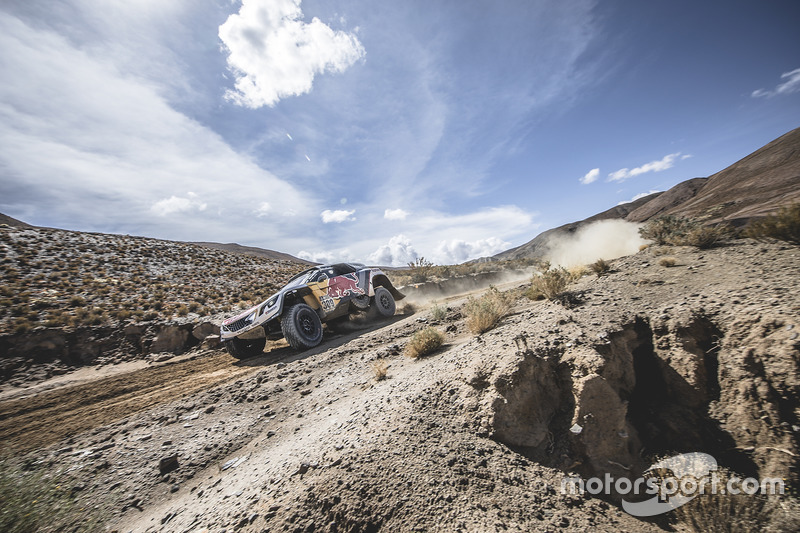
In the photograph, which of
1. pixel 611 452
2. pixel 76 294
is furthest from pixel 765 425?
pixel 76 294

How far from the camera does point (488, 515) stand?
191 cm

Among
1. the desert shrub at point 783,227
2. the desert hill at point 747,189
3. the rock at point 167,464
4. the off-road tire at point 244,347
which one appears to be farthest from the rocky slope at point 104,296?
the desert hill at point 747,189

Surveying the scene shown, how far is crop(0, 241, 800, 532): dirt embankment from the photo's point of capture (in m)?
2.07

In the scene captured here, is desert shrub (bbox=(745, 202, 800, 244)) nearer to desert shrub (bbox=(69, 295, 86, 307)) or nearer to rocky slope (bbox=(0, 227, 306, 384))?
rocky slope (bbox=(0, 227, 306, 384))

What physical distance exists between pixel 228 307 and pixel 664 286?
1594cm

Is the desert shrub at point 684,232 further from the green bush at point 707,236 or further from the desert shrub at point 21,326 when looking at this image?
the desert shrub at point 21,326

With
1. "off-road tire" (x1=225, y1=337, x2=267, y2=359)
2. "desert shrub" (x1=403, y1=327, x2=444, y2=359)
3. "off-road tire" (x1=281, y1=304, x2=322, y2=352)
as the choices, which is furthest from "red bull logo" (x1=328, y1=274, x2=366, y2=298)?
"desert shrub" (x1=403, y1=327, x2=444, y2=359)

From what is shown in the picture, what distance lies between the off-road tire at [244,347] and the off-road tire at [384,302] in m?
3.51

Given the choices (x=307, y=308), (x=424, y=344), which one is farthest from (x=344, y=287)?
(x=424, y=344)

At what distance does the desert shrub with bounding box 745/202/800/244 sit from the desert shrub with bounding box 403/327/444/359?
574 cm

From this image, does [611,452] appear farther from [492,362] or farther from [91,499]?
[91,499]

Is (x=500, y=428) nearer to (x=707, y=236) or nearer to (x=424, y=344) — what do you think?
(x=424, y=344)

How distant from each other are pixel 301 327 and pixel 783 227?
902 cm

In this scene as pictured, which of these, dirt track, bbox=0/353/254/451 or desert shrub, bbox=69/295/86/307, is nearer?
dirt track, bbox=0/353/254/451
